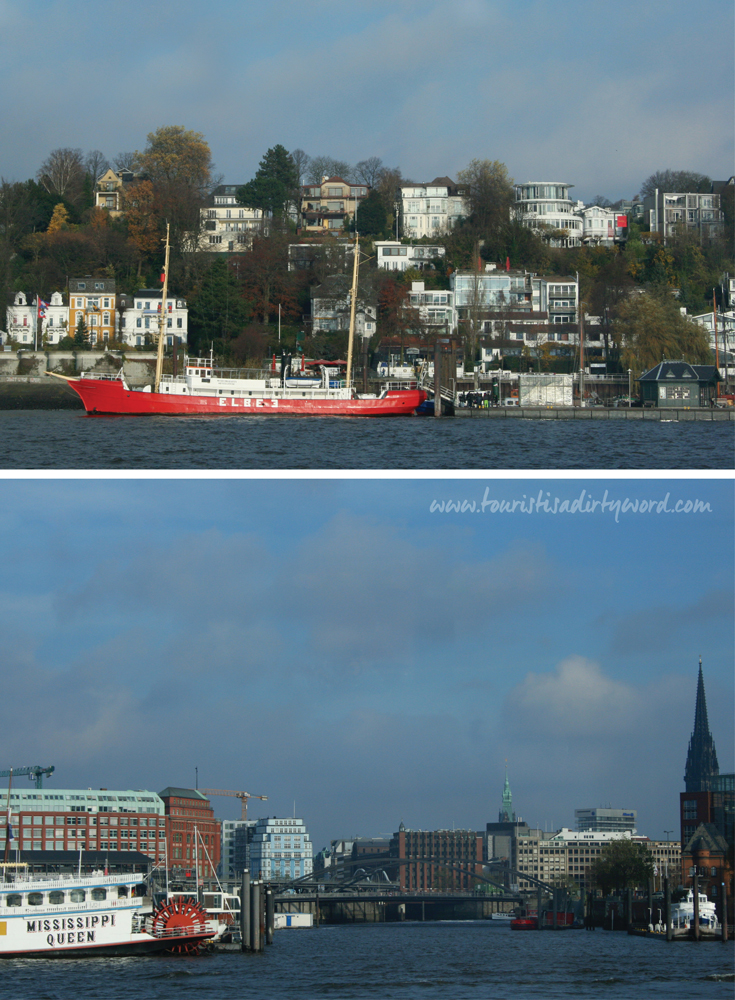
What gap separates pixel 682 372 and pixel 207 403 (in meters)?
25.0

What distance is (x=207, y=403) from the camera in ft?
162

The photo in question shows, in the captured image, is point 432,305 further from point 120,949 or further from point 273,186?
point 120,949

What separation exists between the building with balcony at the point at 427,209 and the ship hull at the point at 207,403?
125ft

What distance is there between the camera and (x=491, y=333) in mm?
73000

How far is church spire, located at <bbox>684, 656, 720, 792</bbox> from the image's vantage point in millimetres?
92125

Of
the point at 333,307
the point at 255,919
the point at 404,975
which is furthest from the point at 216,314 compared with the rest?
the point at 404,975

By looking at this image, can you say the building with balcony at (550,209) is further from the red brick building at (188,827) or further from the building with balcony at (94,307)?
the red brick building at (188,827)

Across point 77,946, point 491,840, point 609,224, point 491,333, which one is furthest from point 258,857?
point 77,946

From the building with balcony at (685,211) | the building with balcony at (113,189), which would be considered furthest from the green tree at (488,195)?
the building with balcony at (113,189)

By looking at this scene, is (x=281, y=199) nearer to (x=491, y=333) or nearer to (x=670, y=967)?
(x=491, y=333)

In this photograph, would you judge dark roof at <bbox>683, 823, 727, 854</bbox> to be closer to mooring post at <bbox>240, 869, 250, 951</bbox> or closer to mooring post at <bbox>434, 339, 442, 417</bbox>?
mooring post at <bbox>434, 339, 442, 417</bbox>

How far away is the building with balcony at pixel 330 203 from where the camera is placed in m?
86.8

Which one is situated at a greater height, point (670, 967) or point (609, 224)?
point (609, 224)

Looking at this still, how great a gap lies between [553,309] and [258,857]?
43.1 meters
